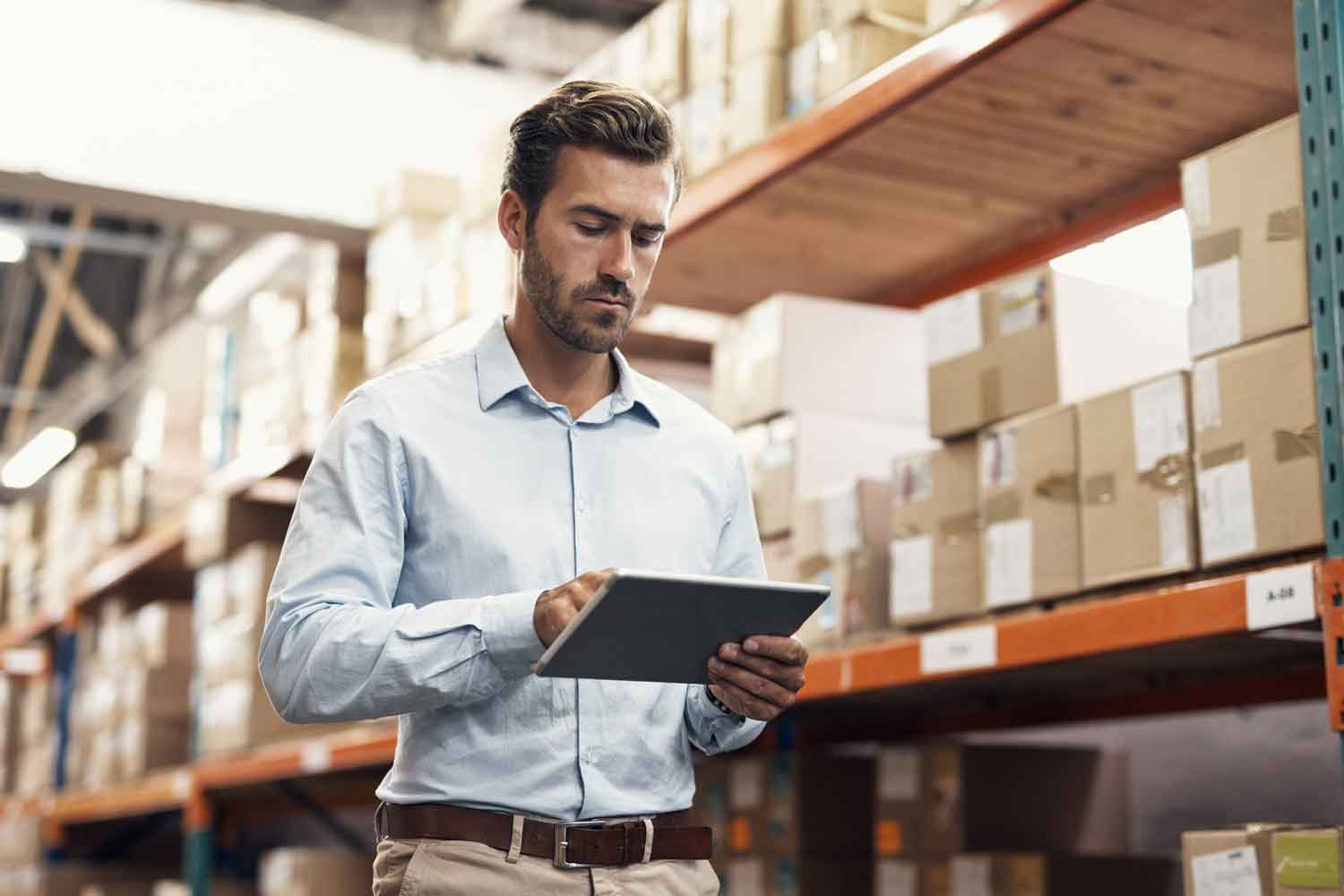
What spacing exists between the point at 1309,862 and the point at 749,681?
32.8 inches

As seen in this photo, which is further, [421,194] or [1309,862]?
[421,194]

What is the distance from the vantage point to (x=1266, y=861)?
1.97m

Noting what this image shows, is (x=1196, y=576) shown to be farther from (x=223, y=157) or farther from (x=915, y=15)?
(x=223, y=157)

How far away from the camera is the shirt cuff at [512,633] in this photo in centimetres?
144

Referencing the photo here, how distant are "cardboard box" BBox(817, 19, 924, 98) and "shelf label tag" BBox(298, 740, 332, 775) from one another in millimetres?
2402

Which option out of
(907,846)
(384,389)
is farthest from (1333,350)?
(907,846)

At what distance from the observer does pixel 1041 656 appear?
89.6 inches

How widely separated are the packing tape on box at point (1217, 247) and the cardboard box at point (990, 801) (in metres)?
1.18

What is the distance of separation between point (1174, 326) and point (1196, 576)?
0.70 meters

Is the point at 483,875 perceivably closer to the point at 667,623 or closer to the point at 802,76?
the point at 667,623

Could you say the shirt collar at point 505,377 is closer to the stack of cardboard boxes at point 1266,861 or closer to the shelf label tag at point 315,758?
the stack of cardboard boxes at point 1266,861

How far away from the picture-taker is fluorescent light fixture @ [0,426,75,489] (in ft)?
33.2

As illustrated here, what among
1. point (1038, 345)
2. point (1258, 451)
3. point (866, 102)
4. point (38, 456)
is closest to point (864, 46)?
point (866, 102)


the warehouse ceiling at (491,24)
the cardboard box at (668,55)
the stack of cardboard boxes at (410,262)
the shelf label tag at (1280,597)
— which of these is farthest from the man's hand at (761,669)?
the warehouse ceiling at (491,24)
